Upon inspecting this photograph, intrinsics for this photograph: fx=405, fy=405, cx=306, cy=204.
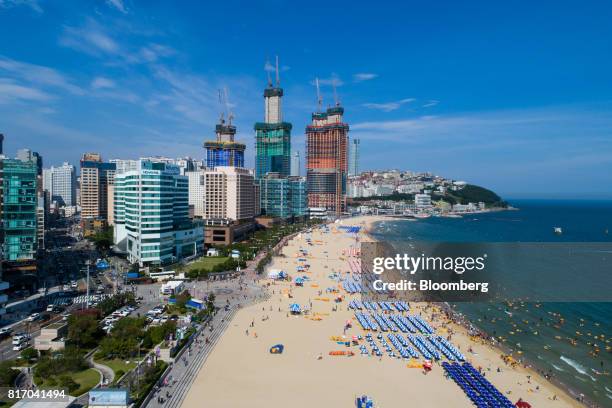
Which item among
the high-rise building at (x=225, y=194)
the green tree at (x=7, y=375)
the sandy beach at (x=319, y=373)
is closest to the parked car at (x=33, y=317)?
the green tree at (x=7, y=375)

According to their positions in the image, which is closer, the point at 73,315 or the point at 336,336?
the point at 73,315

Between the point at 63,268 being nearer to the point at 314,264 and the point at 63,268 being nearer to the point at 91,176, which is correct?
the point at 314,264

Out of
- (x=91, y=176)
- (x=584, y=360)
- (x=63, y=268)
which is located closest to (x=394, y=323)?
(x=584, y=360)

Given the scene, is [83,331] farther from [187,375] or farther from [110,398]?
[110,398]

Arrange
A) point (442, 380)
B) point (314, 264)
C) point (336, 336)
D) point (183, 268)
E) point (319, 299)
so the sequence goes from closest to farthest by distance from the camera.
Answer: point (442, 380)
point (336, 336)
point (319, 299)
point (183, 268)
point (314, 264)

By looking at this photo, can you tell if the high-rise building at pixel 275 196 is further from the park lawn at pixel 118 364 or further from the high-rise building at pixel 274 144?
the park lawn at pixel 118 364

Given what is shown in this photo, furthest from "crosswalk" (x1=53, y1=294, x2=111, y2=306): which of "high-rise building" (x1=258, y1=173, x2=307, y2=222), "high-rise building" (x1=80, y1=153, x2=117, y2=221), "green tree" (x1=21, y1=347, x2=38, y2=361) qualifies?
"high-rise building" (x1=258, y1=173, x2=307, y2=222)

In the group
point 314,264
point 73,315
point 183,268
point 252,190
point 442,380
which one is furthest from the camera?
point 252,190

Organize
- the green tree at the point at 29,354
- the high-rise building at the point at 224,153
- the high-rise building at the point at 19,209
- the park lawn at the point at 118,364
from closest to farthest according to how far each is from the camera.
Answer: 1. the park lawn at the point at 118,364
2. the green tree at the point at 29,354
3. the high-rise building at the point at 19,209
4. the high-rise building at the point at 224,153
